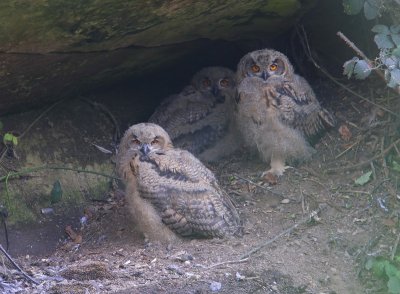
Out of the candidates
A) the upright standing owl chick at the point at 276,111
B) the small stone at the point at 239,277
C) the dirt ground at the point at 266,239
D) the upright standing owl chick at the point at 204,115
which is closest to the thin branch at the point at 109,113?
the upright standing owl chick at the point at 204,115

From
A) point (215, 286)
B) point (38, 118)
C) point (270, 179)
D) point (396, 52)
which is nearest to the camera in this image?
point (215, 286)

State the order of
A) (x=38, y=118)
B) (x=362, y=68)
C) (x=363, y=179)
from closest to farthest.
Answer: (x=362, y=68)
(x=363, y=179)
(x=38, y=118)

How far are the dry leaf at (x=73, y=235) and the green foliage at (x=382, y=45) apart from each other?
266 cm

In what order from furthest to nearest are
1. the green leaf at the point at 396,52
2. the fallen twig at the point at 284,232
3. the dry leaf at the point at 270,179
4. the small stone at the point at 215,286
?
the dry leaf at the point at 270,179 → the green leaf at the point at 396,52 → the fallen twig at the point at 284,232 → the small stone at the point at 215,286

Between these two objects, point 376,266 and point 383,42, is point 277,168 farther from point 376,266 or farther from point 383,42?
point 376,266

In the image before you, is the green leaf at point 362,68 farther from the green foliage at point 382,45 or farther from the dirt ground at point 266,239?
the dirt ground at point 266,239

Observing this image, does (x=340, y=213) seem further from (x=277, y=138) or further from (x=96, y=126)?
(x=96, y=126)

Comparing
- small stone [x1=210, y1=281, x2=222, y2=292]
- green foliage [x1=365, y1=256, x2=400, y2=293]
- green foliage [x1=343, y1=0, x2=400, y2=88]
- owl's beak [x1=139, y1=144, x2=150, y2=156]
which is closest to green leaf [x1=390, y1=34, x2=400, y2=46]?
green foliage [x1=343, y1=0, x2=400, y2=88]

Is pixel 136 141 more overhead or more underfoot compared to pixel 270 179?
more overhead

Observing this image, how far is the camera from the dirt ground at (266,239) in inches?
248

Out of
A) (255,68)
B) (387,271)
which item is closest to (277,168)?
(255,68)

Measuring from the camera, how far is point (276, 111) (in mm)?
8219

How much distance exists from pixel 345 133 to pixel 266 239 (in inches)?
74.0

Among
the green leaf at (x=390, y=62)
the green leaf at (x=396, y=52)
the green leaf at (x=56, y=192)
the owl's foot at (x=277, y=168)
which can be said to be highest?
the green leaf at (x=396, y=52)
